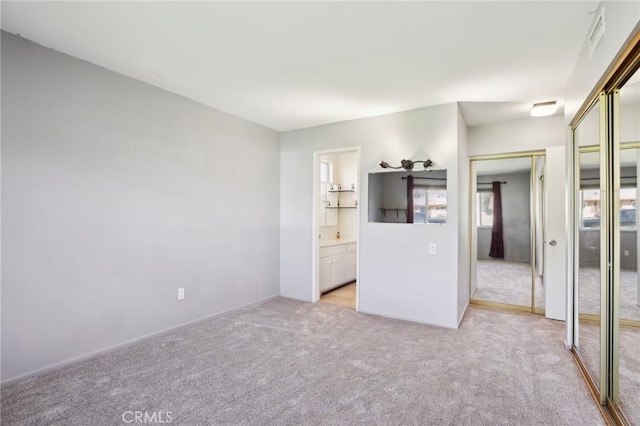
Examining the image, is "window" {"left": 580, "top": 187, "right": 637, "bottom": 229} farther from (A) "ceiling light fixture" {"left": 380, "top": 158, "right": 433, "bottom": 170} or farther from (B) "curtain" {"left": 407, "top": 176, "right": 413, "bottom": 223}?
(B) "curtain" {"left": 407, "top": 176, "right": 413, "bottom": 223}

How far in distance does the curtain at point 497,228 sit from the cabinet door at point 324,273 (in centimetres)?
233

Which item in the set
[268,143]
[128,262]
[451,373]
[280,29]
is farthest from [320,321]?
[280,29]

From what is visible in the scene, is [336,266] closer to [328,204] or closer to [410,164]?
[328,204]

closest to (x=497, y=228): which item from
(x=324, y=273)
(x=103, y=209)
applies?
(x=324, y=273)

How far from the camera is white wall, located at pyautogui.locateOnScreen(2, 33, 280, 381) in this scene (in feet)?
7.74

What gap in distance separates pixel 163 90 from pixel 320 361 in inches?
120

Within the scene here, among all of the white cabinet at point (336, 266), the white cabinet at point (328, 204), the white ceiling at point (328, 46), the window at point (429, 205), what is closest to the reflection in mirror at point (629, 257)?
the white ceiling at point (328, 46)

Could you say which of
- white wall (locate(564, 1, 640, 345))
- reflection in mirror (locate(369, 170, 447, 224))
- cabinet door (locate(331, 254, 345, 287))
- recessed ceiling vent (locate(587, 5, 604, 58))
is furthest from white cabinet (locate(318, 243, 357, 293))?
recessed ceiling vent (locate(587, 5, 604, 58))

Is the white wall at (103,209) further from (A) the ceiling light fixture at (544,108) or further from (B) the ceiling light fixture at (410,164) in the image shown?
(A) the ceiling light fixture at (544,108)

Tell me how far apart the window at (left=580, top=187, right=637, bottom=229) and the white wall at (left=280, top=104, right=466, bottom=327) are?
119 cm

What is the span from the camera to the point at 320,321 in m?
3.74

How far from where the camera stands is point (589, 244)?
7.75 ft

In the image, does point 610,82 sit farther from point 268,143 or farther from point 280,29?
point 268,143

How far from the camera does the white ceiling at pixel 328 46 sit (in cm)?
204
